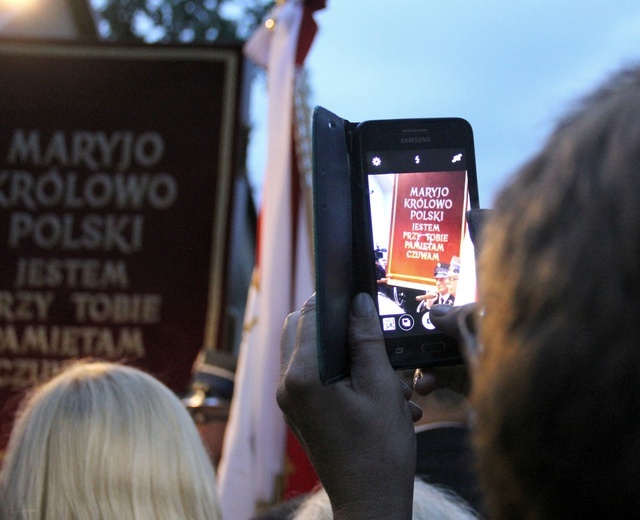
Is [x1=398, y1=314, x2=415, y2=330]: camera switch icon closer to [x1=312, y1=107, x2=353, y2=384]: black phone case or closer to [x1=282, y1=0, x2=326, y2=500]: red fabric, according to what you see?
[x1=312, y1=107, x2=353, y2=384]: black phone case

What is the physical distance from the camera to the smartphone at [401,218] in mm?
1149

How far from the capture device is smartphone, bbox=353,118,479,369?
1255mm

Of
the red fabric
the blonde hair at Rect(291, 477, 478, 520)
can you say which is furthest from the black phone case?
the red fabric

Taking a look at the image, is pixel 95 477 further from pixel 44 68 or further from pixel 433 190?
pixel 44 68

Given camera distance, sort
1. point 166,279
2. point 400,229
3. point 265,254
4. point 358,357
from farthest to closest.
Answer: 1. point 166,279
2. point 265,254
3. point 400,229
4. point 358,357

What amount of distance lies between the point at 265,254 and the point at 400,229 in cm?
194

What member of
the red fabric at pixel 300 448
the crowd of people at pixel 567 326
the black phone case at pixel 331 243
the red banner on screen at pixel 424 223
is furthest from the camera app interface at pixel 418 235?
the red fabric at pixel 300 448

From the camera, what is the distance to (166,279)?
12.6 ft

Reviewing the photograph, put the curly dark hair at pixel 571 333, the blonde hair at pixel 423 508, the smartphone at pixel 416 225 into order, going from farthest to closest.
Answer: the blonde hair at pixel 423 508 → the smartphone at pixel 416 225 → the curly dark hair at pixel 571 333

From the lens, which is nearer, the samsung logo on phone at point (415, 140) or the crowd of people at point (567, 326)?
the crowd of people at point (567, 326)

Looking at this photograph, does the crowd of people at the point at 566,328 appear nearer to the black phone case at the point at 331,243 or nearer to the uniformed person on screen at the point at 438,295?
the black phone case at the point at 331,243

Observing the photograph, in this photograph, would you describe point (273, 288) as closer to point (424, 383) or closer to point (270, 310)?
point (270, 310)

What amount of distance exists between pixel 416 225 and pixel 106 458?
73cm

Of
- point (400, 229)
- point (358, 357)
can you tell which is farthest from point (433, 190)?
point (358, 357)
